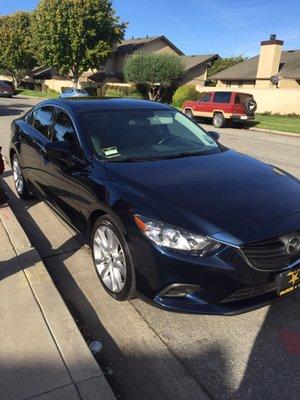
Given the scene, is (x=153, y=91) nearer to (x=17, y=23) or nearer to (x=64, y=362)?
(x=17, y=23)

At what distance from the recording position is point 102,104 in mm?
4699

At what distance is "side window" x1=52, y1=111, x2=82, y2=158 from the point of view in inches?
163

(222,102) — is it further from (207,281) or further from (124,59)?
(124,59)

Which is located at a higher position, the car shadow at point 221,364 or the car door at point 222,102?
the car door at point 222,102

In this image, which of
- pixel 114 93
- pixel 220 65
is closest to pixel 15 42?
Result: pixel 114 93

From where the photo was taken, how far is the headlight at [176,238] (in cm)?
286

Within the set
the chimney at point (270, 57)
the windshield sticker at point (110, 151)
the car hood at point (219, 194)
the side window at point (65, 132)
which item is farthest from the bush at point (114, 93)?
the car hood at point (219, 194)

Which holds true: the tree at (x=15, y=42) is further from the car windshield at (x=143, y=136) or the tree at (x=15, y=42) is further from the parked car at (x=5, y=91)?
the car windshield at (x=143, y=136)

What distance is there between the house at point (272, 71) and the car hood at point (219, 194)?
3248cm

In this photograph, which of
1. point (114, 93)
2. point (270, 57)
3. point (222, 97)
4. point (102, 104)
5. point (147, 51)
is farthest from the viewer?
point (147, 51)

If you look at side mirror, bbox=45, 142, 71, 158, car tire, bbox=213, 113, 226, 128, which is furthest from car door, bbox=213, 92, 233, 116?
side mirror, bbox=45, 142, 71, 158

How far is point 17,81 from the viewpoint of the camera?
6084cm

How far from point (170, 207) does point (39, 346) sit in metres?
1.32

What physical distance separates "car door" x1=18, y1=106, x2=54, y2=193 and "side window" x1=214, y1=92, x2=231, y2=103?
50.8ft
